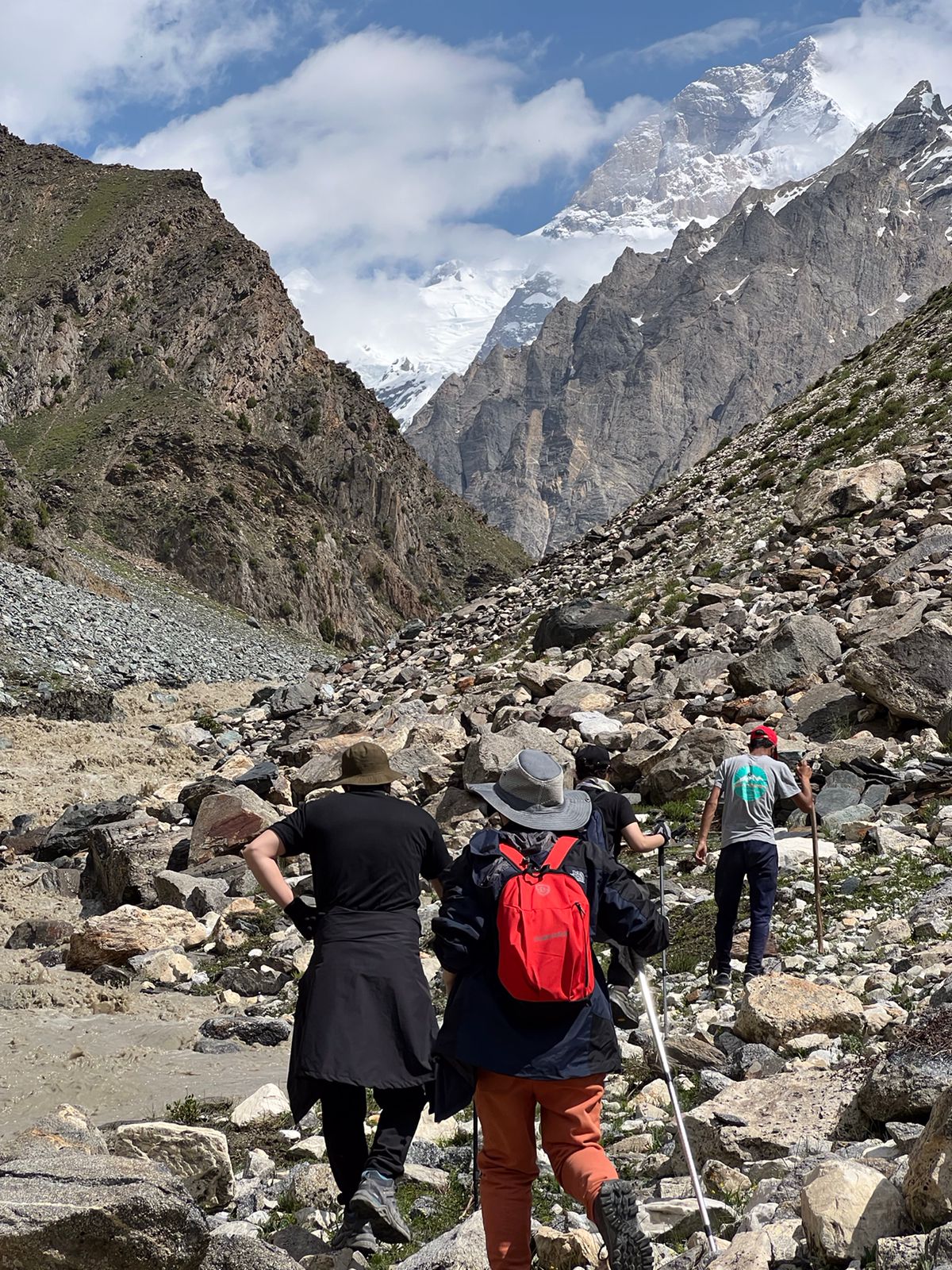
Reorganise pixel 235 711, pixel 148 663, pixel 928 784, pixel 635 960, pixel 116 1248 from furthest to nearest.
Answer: pixel 148 663
pixel 235 711
pixel 928 784
pixel 635 960
pixel 116 1248

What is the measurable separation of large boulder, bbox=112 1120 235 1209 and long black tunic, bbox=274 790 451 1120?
32.7 inches

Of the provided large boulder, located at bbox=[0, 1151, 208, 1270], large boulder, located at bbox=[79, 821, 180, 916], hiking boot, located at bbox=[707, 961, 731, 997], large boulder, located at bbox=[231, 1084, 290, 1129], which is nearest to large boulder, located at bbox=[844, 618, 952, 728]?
hiking boot, located at bbox=[707, 961, 731, 997]

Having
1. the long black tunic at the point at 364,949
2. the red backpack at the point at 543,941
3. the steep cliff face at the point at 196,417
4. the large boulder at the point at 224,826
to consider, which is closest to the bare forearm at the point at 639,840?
the long black tunic at the point at 364,949

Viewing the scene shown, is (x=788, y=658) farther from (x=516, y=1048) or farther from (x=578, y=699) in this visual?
(x=516, y=1048)

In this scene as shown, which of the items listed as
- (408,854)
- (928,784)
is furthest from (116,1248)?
(928,784)

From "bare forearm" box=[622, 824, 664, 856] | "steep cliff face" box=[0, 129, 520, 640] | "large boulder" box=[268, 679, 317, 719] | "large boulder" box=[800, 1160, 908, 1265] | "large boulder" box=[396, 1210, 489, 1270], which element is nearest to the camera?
"large boulder" box=[800, 1160, 908, 1265]

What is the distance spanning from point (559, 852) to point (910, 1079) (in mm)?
1784

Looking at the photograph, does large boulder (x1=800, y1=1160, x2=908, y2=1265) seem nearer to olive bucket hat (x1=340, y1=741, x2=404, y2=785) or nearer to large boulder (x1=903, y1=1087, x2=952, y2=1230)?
large boulder (x1=903, y1=1087, x2=952, y2=1230)

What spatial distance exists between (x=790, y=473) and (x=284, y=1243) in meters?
26.1

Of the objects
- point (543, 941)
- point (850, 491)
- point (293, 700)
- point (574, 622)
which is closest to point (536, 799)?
point (543, 941)

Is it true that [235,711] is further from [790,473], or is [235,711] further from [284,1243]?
[284,1243]

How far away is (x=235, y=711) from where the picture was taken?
28.3m

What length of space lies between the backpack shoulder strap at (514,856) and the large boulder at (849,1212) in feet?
4.61

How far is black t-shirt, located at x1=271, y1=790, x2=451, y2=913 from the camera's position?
4.86 metres
